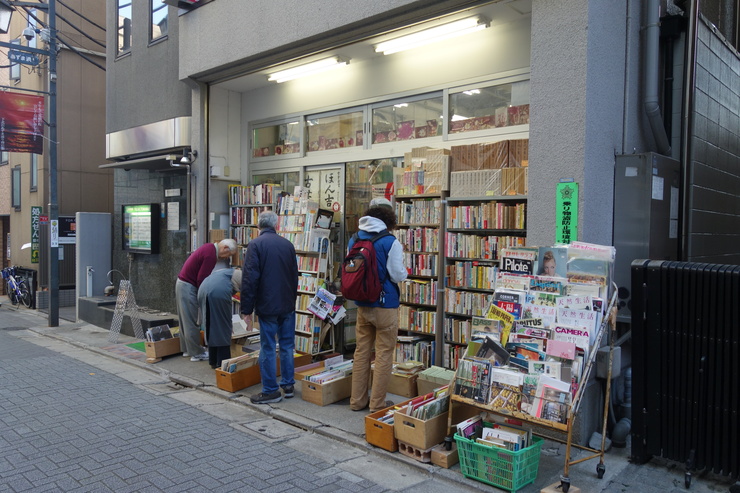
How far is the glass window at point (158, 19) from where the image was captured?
11.4 m

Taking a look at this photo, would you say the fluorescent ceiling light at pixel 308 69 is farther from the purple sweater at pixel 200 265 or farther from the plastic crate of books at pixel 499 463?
the plastic crate of books at pixel 499 463

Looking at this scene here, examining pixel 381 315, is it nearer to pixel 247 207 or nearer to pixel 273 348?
pixel 273 348

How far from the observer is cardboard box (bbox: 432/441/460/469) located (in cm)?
470

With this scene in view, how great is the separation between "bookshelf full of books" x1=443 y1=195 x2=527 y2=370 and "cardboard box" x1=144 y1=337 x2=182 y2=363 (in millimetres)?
4280

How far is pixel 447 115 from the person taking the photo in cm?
761

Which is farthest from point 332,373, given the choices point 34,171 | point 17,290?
point 34,171

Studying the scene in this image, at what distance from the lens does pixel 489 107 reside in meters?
7.23

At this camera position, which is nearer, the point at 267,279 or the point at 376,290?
the point at 376,290

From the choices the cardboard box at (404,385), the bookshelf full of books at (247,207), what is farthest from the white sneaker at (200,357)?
the cardboard box at (404,385)

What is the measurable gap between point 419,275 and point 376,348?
182 centimetres

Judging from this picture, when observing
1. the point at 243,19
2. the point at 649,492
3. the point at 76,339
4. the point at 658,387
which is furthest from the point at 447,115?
the point at 76,339

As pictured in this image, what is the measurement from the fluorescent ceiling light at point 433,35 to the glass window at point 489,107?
2.40 feet

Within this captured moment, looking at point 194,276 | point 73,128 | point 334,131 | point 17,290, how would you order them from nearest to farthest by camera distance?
1. point 194,276
2. point 334,131
3. point 73,128
4. point 17,290

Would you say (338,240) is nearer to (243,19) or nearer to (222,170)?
(222,170)
